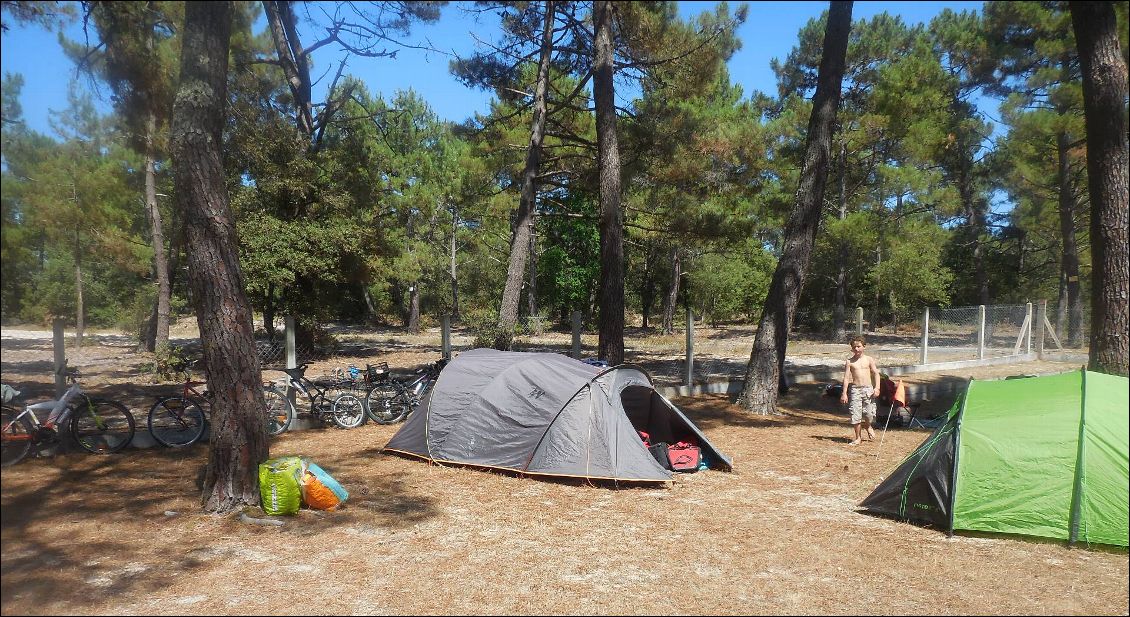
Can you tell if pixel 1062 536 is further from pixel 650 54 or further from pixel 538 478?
pixel 650 54

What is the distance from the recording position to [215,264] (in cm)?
605

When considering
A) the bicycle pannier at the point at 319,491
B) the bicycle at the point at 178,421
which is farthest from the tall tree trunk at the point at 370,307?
the bicycle pannier at the point at 319,491

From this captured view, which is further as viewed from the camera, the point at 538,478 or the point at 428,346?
the point at 428,346

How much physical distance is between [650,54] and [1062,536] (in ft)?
35.0

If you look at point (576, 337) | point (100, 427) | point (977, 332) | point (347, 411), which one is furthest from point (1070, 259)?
point (100, 427)

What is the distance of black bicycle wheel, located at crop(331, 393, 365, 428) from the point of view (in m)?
10.5

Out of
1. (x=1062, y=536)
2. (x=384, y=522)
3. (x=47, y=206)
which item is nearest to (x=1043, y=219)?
(x=1062, y=536)

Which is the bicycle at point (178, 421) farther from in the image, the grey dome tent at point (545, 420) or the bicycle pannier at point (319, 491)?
the bicycle pannier at point (319, 491)

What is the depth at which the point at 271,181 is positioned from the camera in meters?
16.9

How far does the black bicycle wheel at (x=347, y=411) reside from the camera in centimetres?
1054

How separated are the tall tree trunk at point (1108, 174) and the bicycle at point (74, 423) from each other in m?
11.5

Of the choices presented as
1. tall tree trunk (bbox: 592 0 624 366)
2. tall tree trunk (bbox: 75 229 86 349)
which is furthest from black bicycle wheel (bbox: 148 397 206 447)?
tall tree trunk (bbox: 75 229 86 349)

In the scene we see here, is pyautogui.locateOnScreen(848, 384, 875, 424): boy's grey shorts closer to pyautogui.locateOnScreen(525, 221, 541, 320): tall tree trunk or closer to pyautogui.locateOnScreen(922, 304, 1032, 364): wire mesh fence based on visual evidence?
pyautogui.locateOnScreen(922, 304, 1032, 364): wire mesh fence

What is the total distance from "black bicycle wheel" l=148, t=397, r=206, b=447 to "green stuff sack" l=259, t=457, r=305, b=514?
3.52 m
